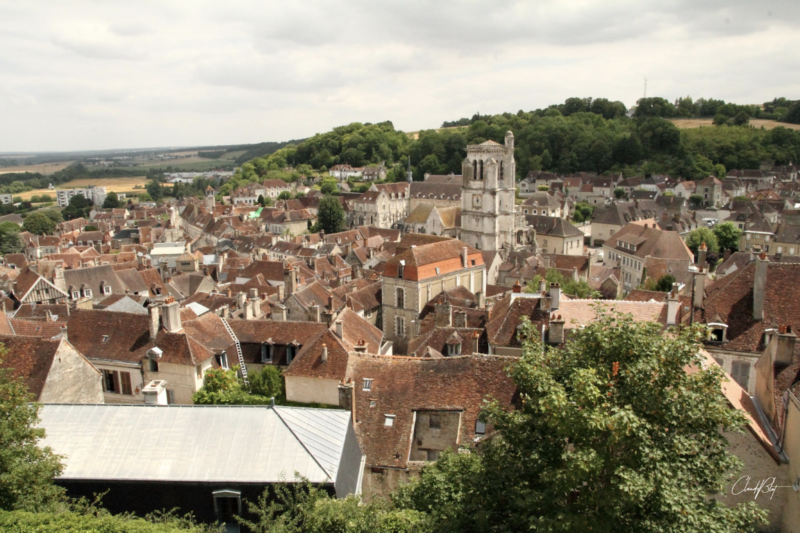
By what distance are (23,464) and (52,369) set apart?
8.71 m

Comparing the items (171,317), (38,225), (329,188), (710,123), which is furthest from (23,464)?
(710,123)

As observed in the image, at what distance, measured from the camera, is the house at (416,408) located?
20.8m

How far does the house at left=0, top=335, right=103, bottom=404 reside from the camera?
74.2 feet

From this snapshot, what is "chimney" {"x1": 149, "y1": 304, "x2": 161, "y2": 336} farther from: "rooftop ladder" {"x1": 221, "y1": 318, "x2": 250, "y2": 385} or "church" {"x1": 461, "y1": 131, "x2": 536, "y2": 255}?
"church" {"x1": 461, "y1": 131, "x2": 536, "y2": 255}

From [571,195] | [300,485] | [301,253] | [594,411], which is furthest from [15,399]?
[571,195]

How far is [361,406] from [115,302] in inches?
1004

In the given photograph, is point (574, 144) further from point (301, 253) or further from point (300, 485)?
point (300, 485)

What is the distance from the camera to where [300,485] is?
15.5 m

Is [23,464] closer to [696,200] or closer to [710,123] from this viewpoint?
[696,200]

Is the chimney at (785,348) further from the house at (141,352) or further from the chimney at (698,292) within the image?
the house at (141,352)

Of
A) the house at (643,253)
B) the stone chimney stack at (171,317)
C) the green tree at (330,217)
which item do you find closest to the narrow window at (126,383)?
the stone chimney stack at (171,317)

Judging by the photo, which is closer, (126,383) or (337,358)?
(337,358)

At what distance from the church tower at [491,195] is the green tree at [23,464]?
202 feet

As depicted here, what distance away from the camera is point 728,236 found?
8462cm
